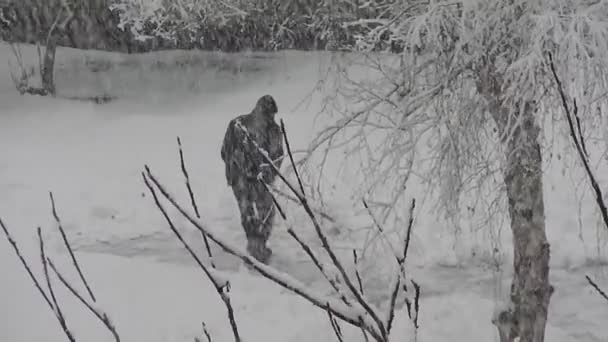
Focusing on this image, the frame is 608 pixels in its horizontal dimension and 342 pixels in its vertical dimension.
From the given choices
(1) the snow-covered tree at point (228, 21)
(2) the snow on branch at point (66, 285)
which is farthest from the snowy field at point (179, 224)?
(2) the snow on branch at point (66, 285)

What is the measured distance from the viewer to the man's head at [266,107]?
Result: 7.02 m

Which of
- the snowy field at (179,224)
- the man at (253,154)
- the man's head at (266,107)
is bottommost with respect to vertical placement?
the snowy field at (179,224)

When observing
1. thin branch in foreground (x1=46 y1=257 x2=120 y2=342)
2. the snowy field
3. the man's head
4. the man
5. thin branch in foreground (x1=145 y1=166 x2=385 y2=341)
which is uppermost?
thin branch in foreground (x1=145 y1=166 x2=385 y2=341)

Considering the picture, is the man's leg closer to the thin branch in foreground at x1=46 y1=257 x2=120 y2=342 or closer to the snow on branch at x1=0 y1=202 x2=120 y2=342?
the snow on branch at x1=0 y1=202 x2=120 y2=342

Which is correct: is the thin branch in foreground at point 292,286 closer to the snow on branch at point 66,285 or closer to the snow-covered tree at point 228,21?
the snow on branch at point 66,285

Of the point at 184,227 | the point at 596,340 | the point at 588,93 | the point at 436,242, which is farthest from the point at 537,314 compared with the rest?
the point at 184,227

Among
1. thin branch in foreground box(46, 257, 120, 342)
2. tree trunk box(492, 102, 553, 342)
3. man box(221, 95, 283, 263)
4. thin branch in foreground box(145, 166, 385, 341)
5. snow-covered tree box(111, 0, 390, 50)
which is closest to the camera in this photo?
thin branch in foreground box(145, 166, 385, 341)

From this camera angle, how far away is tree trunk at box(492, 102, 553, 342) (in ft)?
18.2

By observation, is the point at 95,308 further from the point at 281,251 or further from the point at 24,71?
the point at 24,71

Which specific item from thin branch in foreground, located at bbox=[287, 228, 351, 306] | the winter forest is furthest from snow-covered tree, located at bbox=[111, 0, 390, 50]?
thin branch in foreground, located at bbox=[287, 228, 351, 306]

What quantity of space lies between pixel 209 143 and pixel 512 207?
772 cm

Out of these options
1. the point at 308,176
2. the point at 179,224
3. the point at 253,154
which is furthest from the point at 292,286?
the point at 179,224

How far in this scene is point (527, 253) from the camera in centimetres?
575

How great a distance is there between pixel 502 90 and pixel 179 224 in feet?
17.8
